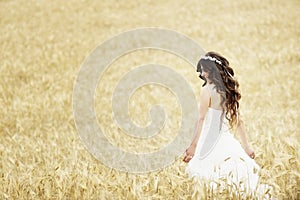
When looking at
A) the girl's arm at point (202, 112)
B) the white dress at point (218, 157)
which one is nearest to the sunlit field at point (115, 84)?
the white dress at point (218, 157)

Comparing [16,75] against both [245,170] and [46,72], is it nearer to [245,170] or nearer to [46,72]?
[46,72]

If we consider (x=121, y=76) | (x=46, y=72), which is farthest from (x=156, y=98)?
(x=46, y=72)

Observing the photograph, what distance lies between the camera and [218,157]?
3957 mm

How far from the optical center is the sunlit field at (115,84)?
380 cm

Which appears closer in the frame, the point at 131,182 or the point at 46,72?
the point at 131,182

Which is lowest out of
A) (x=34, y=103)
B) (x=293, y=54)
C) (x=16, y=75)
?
(x=34, y=103)

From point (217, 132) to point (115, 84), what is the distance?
525 cm

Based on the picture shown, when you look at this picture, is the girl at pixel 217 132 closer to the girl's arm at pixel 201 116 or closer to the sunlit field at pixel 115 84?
the girl's arm at pixel 201 116

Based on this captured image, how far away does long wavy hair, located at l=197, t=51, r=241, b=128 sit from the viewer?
3.89 metres

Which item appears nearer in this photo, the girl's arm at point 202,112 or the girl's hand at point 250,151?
the girl's arm at point 202,112

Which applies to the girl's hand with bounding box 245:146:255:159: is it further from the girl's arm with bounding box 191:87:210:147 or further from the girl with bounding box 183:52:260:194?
the girl's arm with bounding box 191:87:210:147

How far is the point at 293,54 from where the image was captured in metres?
10.6

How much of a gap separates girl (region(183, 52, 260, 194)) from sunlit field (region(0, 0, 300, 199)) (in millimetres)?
170

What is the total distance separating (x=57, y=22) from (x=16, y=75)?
236 inches
